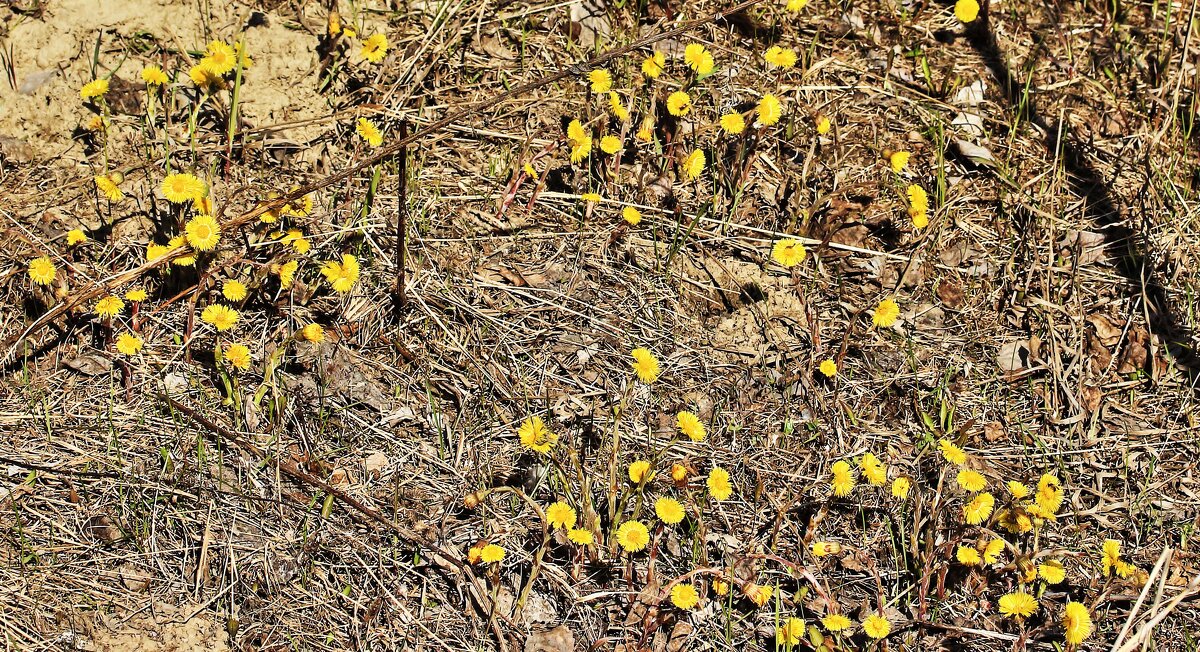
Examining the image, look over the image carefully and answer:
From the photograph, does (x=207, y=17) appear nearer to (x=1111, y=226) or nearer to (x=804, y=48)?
(x=804, y=48)

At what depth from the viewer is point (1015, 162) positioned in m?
3.82

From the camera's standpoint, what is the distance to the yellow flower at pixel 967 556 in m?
2.87

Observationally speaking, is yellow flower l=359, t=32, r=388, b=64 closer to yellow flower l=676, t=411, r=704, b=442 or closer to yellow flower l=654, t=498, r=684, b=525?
Result: yellow flower l=676, t=411, r=704, b=442

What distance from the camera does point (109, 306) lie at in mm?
2971

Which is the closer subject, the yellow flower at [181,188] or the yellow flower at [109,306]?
the yellow flower at [109,306]

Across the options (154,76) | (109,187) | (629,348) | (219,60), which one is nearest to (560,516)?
(629,348)

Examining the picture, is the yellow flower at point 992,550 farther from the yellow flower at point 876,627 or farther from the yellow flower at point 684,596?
the yellow flower at point 684,596

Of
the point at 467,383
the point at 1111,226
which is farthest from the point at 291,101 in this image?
the point at 1111,226

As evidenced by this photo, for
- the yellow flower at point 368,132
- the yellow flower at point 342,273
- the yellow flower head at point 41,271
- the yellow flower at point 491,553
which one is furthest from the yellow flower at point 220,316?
the yellow flower at point 491,553

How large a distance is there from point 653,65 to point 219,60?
4.78ft

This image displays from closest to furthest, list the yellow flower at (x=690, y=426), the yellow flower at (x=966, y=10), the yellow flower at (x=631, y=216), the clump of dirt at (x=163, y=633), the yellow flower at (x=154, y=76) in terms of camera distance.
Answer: the clump of dirt at (x=163, y=633) → the yellow flower at (x=690, y=426) → the yellow flower at (x=154, y=76) → the yellow flower at (x=631, y=216) → the yellow flower at (x=966, y=10)

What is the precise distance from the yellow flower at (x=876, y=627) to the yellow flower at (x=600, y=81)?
1976 mm

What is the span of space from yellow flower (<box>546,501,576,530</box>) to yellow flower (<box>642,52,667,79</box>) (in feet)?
5.36

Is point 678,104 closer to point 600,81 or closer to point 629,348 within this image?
point 600,81
